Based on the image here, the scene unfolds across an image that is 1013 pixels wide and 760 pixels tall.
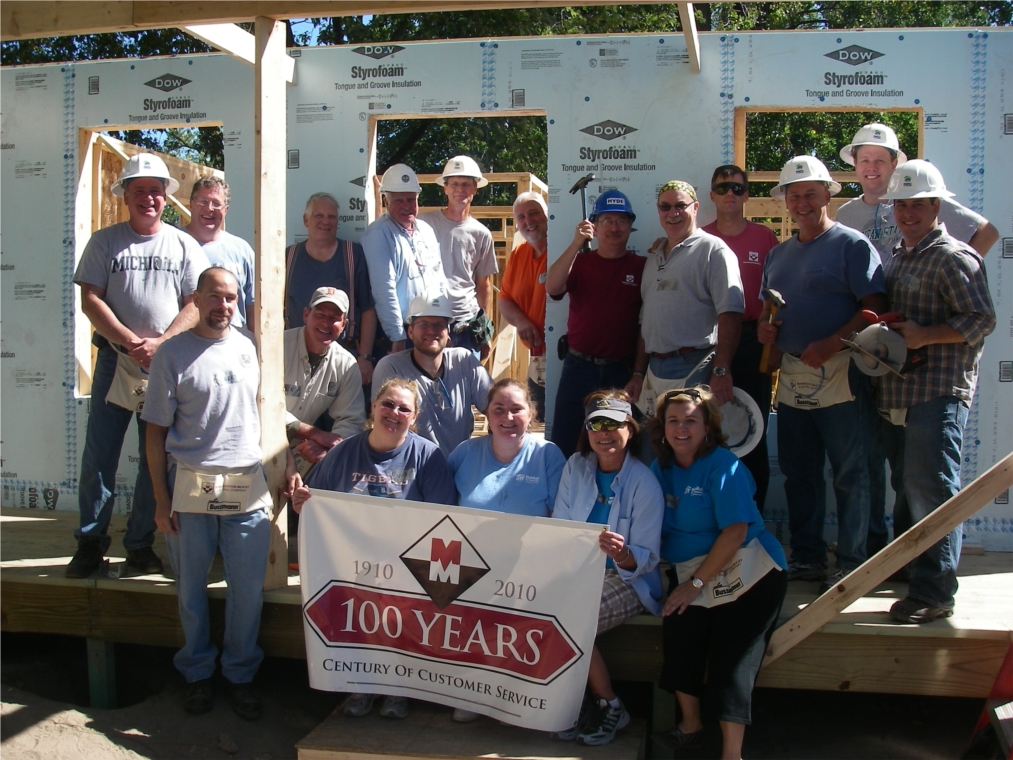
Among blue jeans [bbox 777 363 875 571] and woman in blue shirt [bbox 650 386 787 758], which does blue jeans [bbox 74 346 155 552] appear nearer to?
woman in blue shirt [bbox 650 386 787 758]

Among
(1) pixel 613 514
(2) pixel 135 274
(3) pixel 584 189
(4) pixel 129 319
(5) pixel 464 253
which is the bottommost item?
(1) pixel 613 514

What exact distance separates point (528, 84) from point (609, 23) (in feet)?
25.9

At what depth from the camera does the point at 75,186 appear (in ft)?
20.4

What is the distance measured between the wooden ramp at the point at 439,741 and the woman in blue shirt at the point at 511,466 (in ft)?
2.89

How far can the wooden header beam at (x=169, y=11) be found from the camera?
3.97 metres

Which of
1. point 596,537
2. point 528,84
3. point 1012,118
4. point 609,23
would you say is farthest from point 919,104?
point 609,23

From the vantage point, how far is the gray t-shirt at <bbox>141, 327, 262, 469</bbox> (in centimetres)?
384

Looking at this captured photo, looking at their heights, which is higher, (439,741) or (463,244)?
(463,244)

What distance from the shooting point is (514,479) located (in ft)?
13.0

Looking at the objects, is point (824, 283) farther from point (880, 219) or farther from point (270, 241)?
point (270, 241)

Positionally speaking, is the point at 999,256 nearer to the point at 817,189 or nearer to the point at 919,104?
the point at 919,104

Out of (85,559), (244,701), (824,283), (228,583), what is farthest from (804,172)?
(85,559)

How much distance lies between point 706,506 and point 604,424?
509mm

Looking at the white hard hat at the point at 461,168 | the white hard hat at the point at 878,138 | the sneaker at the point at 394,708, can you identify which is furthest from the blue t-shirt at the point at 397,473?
the white hard hat at the point at 878,138
